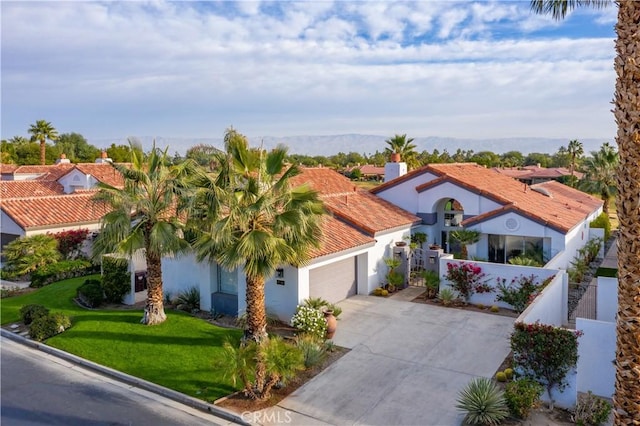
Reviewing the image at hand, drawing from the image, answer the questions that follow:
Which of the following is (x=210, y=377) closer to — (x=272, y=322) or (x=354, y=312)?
(x=272, y=322)

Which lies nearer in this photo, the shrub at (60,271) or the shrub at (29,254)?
the shrub at (60,271)

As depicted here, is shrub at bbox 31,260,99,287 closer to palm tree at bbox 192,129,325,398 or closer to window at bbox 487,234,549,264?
palm tree at bbox 192,129,325,398

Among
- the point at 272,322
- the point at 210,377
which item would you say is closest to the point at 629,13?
the point at 210,377

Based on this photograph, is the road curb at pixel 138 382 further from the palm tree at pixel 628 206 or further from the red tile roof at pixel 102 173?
the red tile roof at pixel 102 173

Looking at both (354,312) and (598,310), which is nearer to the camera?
(598,310)

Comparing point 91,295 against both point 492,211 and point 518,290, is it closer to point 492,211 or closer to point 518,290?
point 518,290

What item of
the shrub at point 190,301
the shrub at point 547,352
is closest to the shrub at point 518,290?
the shrub at point 547,352

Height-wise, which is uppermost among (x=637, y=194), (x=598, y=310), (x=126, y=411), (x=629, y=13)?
(x=629, y=13)
